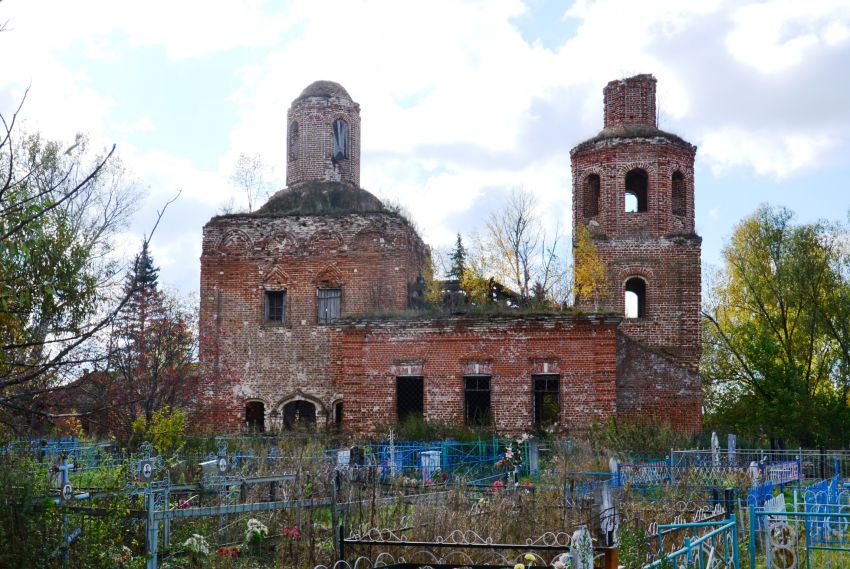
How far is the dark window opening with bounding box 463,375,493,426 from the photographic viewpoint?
2303 cm

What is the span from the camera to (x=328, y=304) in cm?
2753

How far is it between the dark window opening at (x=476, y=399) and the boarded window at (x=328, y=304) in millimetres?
5905

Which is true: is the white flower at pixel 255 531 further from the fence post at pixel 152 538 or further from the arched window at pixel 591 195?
the arched window at pixel 591 195

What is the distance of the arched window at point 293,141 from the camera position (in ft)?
99.5

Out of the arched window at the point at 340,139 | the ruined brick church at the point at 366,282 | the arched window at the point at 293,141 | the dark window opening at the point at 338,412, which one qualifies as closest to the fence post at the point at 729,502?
the ruined brick church at the point at 366,282

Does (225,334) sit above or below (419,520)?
above

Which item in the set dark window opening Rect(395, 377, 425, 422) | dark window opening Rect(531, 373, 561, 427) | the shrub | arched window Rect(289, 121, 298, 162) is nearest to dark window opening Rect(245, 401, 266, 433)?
dark window opening Rect(395, 377, 425, 422)

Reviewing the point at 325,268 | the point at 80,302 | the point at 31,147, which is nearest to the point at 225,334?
the point at 325,268

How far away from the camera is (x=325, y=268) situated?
27.5 metres

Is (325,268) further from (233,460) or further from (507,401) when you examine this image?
(233,460)

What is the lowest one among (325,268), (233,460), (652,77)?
(233,460)

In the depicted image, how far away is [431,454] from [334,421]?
7486 mm

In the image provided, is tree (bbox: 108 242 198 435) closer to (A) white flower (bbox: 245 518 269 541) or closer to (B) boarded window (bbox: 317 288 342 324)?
(B) boarded window (bbox: 317 288 342 324)

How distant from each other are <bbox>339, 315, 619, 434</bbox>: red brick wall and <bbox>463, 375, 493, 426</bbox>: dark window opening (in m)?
0.18
